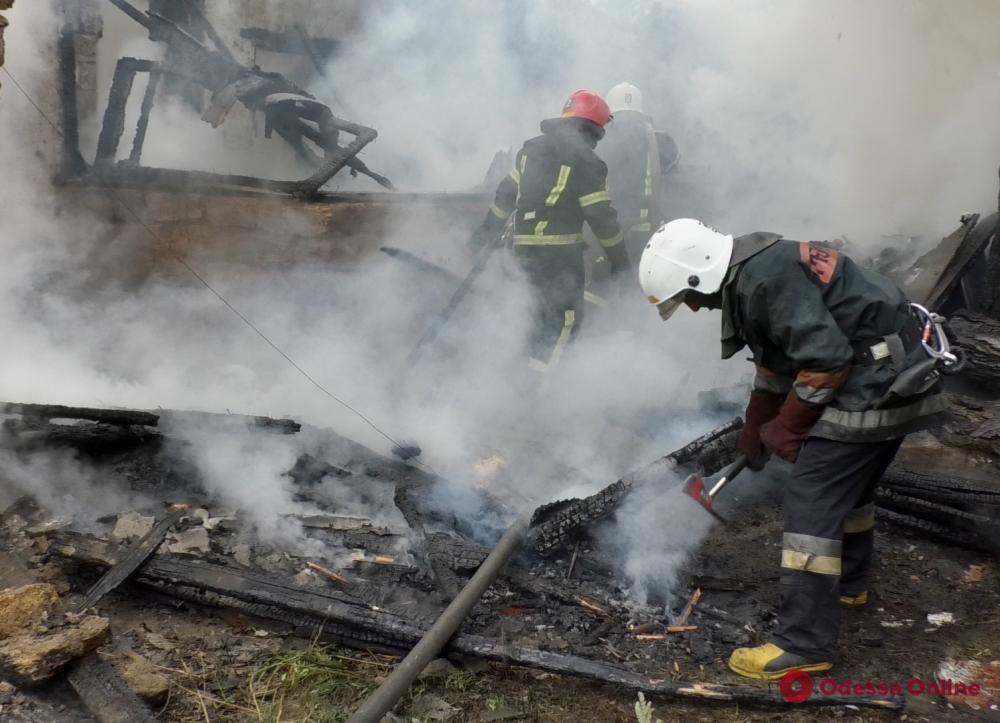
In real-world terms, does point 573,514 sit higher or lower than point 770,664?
higher

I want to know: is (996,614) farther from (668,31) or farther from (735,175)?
(668,31)

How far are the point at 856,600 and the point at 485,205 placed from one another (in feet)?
16.6

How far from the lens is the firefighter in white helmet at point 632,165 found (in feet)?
23.7

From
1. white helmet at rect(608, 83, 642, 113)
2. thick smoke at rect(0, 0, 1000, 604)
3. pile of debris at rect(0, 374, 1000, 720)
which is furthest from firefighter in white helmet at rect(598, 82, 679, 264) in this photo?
pile of debris at rect(0, 374, 1000, 720)

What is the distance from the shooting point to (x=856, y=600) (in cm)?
381

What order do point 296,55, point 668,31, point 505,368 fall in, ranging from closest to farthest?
point 505,368, point 296,55, point 668,31

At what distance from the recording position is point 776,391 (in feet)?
12.1

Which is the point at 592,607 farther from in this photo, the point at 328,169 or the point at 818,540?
the point at 328,169

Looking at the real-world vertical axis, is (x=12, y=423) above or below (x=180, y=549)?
above

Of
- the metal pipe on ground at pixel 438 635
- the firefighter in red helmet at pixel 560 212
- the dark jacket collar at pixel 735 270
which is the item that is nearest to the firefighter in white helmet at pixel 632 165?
the firefighter in red helmet at pixel 560 212

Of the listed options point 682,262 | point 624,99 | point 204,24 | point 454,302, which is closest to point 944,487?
point 682,262

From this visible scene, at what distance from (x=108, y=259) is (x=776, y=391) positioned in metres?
4.82

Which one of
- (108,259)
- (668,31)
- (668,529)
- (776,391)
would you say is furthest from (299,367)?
(668,31)

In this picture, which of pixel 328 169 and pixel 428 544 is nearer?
pixel 428 544
